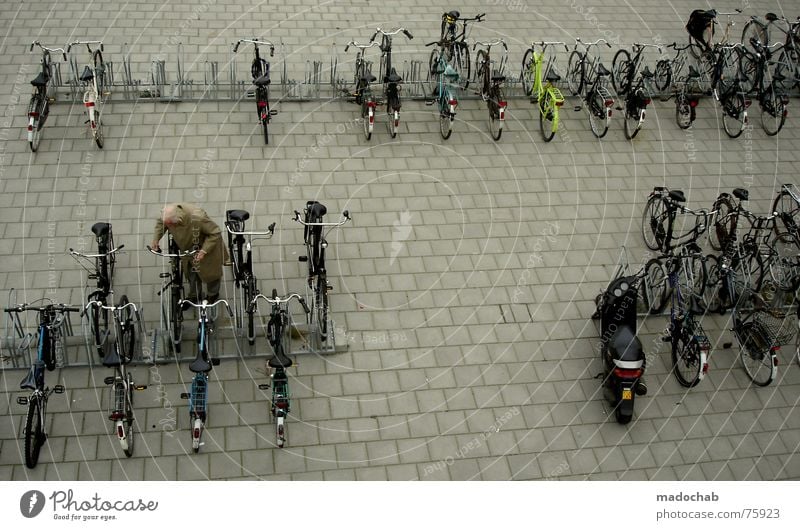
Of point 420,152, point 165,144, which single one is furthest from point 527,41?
point 165,144

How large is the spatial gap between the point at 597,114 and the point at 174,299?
7265 millimetres

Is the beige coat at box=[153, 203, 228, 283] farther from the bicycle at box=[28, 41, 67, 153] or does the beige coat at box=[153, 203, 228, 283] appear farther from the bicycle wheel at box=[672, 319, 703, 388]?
the bicycle wheel at box=[672, 319, 703, 388]

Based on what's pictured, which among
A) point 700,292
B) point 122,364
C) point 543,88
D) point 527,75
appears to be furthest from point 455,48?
point 122,364

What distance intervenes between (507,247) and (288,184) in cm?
318

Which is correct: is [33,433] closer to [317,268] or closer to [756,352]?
[317,268]

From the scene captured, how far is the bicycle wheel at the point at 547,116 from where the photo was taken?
45.4ft

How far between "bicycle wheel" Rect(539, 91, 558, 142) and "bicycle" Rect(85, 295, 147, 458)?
22.4 ft

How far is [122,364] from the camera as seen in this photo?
970 centimetres

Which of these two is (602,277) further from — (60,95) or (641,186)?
(60,95)

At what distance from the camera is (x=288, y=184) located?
12961 millimetres

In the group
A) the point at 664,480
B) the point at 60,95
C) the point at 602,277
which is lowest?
the point at 664,480

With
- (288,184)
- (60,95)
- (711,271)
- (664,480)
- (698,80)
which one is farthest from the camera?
(698,80)

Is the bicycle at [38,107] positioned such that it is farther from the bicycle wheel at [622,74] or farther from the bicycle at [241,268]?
the bicycle wheel at [622,74]

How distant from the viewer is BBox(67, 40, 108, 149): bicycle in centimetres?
1285
